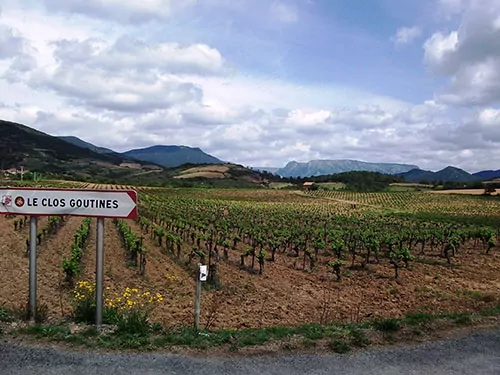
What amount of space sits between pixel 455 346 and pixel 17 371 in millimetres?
5480

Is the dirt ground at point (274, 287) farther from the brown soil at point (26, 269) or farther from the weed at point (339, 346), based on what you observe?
the weed at point (339, 346)

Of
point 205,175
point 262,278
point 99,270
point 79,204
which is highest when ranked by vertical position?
point 205,175

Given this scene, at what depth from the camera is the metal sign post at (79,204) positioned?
256 inches

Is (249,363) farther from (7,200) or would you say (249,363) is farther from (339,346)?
(7,200)

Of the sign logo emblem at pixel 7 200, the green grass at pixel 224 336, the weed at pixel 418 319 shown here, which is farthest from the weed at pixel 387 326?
the sign logo emblem at pixel 7 200

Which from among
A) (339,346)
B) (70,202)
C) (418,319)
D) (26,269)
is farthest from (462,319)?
(26,269)

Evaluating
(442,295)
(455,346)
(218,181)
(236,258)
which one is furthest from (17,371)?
(218,181)

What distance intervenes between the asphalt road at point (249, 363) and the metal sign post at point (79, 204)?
1168 millimetres

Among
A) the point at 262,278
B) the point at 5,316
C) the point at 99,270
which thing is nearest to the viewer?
the point at 99,270

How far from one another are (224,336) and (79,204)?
9.14ft

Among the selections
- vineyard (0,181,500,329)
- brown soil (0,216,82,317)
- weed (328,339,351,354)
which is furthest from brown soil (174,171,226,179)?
weed (328,339,351,354)

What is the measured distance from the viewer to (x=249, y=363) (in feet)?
17.8

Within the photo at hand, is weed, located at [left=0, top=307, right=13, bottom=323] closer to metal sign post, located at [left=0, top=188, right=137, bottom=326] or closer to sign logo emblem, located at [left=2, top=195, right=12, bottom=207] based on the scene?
metal sign post, located at [left=0, top=188, right=137, bottom=326]

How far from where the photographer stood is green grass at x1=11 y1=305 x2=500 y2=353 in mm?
5855
